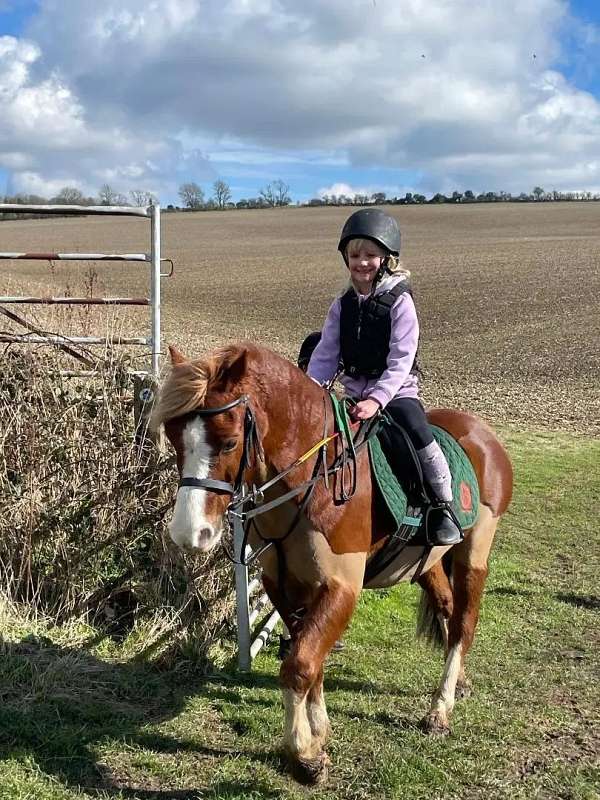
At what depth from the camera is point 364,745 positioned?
3938 mm

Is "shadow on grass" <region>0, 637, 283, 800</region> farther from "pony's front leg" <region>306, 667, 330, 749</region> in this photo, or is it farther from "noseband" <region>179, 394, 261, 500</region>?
"noseband" <region>179, 394, 261, 500</region>

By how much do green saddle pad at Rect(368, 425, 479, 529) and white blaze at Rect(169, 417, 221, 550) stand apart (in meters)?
1.15

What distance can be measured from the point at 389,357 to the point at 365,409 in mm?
349

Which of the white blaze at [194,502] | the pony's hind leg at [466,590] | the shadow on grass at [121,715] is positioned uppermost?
the white blaze at [194,502]

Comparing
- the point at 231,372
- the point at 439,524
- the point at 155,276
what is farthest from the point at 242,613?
the point at 155,276

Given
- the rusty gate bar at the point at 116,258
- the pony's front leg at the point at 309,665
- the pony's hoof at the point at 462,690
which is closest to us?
the pony's front leg at the point at 309,665

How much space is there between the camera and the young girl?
12.7 ft

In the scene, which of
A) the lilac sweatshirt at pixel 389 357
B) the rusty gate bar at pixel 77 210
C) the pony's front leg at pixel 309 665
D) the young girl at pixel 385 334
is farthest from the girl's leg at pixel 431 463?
the rusty gate bar at pixel 77 210

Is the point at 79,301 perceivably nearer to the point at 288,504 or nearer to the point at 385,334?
the point at 385,334

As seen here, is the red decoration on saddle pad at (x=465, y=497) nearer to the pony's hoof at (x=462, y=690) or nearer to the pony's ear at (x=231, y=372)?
the pony's hoof at (x=462, y=690)

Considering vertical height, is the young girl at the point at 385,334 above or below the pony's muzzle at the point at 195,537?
above

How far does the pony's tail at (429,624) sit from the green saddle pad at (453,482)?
0.66 metres

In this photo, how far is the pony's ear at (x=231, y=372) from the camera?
299 cm

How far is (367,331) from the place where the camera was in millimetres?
3959
